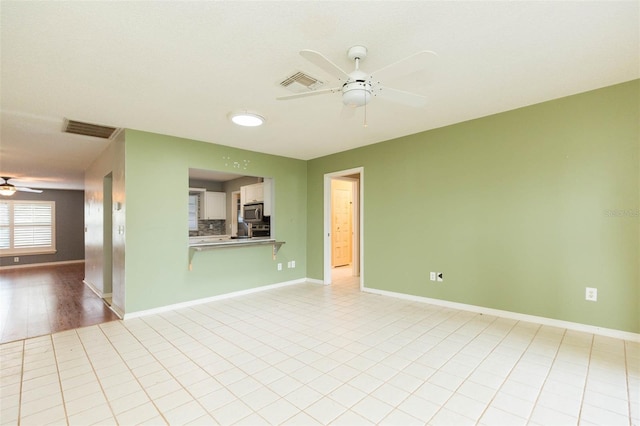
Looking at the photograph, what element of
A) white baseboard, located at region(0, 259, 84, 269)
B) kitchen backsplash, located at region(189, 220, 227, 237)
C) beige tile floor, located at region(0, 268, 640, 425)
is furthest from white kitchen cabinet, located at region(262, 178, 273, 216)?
white baseboard, located at region(0, 259, 84, 269)

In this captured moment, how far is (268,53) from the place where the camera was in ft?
7.07

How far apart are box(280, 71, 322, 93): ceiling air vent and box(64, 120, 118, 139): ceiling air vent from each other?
266 centimetres

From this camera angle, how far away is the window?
847cm

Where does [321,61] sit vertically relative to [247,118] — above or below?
below

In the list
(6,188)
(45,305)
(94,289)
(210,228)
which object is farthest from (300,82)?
(6,188)

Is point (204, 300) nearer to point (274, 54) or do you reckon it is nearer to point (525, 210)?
point (274, 54)

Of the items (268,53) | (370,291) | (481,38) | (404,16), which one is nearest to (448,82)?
(481,38)

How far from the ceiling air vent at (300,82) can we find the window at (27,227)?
411 inches

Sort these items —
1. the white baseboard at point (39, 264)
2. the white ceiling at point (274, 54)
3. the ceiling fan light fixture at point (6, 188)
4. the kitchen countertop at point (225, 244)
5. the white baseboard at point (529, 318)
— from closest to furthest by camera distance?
the white ceiling at point (274, 54), the white baseboard at point (529, 318), the kitchen countertop at point (225, 244), the ceiling fan light fixture at point (6, 188), the white baseboard at point (39, 264)

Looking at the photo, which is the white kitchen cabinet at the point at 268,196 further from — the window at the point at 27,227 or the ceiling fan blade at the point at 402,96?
the window at the point at 27,227

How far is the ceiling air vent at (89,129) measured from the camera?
362 centimetres

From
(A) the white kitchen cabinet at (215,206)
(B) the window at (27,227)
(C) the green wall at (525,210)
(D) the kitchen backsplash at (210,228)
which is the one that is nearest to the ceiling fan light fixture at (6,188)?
(B) the window at (27,227)

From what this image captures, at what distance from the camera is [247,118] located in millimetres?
3244

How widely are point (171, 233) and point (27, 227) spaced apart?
8.14 metres
